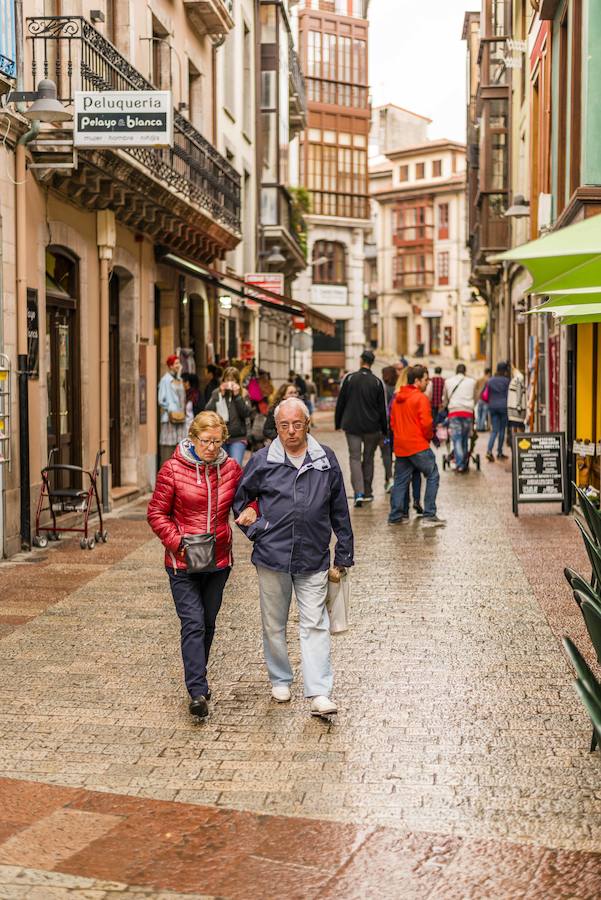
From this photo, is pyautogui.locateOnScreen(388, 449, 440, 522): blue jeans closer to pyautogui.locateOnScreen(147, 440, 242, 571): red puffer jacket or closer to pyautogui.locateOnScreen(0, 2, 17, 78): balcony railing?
pyautogui.locateOnScreen(0, 2, 17, 78): balcony railing

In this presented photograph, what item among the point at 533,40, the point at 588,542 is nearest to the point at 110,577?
the point at 588,542

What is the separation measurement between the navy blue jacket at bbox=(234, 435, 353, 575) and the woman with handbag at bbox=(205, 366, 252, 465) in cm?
893

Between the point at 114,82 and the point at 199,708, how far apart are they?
10371 millimetres

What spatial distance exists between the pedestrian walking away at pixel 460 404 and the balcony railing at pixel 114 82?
4901 millimetres

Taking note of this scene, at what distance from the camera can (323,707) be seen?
6.43 meters

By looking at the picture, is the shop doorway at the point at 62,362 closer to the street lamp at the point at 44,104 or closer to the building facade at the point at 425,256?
the street lamp at the point at 44,104

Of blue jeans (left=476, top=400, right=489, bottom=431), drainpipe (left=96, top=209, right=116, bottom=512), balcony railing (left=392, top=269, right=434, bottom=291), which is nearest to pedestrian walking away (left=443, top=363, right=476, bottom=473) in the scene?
drainpipe (left=96, top=209, right=116, bottom=512)

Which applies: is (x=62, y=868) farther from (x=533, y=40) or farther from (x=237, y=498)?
(x=533, y=40)

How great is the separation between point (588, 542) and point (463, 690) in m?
1.30

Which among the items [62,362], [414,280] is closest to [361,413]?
[62,362]

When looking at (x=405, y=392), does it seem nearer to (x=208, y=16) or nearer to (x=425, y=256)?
(x=208, y=16)

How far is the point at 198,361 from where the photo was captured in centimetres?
2428

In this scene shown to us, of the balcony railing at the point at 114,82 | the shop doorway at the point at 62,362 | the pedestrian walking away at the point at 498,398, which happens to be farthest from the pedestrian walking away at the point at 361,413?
the pedestrian walking away at the point at 498,398

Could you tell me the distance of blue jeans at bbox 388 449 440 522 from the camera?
14.0 m
